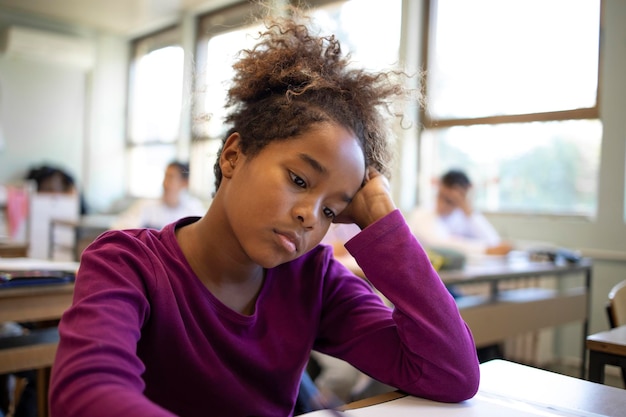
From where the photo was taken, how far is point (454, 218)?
12.9ft

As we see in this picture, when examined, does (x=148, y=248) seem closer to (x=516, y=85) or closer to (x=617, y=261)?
(x=617, y=261)

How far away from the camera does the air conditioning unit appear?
6.79m

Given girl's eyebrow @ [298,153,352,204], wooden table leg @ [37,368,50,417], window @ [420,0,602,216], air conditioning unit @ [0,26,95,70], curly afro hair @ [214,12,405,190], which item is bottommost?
wooden table leg @ [37,368,50,417]

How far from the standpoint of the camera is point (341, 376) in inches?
93.4

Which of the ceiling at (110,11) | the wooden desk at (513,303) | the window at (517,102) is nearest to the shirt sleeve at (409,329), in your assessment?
the wooden desk at (513,303)

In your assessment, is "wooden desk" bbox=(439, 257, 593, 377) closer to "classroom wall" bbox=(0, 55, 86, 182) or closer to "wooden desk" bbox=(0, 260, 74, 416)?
"wooden desk" bbox=(0, 260, 74, 416)

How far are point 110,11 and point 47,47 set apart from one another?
0.93 metres

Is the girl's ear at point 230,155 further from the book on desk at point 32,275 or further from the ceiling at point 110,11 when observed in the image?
the ceiling at point 110,11

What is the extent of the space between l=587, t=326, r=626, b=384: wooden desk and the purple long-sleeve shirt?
435 millimetres

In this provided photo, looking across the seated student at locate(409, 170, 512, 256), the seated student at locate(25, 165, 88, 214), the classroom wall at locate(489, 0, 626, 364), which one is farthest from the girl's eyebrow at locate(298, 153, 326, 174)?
the seated student at locate(25, 165, 88, 214)

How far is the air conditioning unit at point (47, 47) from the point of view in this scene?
679 centimetres

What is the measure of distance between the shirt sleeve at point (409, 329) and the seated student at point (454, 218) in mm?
2813

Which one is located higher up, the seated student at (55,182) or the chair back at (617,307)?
the seated student at (55,182)

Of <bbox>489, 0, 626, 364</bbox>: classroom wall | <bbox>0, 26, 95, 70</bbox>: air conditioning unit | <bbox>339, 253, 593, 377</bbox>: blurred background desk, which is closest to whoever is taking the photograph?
<bbox>339, 253, 593, 377</bbox>: blurred background desk
